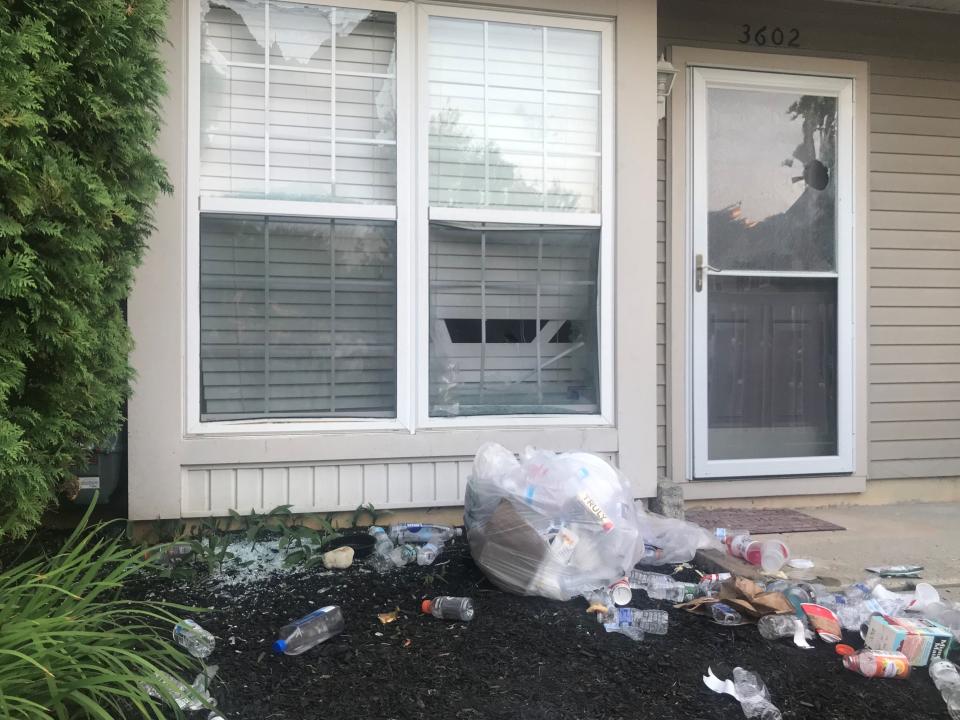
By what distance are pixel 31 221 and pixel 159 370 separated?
127 cm

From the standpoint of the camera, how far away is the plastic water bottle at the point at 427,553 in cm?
306

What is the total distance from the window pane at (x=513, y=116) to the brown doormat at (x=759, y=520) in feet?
6.00

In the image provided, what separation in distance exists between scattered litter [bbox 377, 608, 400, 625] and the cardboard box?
1606 mm

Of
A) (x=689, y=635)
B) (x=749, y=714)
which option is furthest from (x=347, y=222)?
(x=749, y=714)

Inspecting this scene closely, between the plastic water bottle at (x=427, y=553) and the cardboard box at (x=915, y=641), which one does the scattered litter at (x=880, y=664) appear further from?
the plastic water bottle at (x=427, y=553)

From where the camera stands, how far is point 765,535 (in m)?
3.76

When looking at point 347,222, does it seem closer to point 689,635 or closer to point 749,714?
point 689,635

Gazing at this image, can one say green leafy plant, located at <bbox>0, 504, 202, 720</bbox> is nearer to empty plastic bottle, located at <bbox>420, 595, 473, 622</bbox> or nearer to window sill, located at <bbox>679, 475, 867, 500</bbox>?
empty plastic bottle, located at <bbox>420, 595, 473, 622</bbox>

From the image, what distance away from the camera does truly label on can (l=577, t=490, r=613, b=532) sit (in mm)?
2764

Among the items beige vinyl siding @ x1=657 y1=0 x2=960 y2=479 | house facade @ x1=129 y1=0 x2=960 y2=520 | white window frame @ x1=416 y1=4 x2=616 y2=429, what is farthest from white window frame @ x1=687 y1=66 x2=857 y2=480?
white window frame @ x1=416 y1=4 x2=616 y2=429

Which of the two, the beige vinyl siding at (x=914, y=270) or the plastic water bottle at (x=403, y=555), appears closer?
the plastic water bottle at (x=403, y=555)

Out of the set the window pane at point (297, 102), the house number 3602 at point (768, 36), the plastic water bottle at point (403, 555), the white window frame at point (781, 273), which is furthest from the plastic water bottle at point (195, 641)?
the house number 3602 at point (768, 36)

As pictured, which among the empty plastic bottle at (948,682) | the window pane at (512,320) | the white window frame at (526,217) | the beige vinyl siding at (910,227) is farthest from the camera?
the beige vinyl siding at (910,227)

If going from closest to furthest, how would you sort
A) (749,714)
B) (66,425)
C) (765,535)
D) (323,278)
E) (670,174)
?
(749,714)
(66,425)
(323,278)
(765,535)
(670,174)
